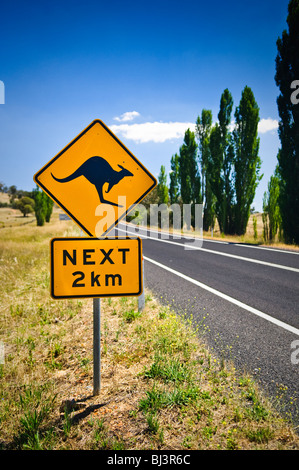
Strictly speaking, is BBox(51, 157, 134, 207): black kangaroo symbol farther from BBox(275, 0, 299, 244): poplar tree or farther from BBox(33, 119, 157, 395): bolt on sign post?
BBox(275, 0, 299, 244): poplar tree

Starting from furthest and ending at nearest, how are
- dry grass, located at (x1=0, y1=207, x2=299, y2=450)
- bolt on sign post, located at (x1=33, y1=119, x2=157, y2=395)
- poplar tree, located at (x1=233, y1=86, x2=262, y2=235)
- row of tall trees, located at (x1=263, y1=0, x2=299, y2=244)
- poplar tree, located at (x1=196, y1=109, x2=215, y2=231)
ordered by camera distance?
poplar tree, located at (x1=196, y1=109, x2=215, y2=231) → poplar tree, located at (x1=233, y1=86, x2=262, y2=235) → row of tall trees, located at (x1=263, y1=0, x2=299, y2=244) → bolt on sign post, located at (x1=33, y1=119, x2=157, y2=395) → dry grass, located at (x1=0, y1=207, x2=299, y2=450)

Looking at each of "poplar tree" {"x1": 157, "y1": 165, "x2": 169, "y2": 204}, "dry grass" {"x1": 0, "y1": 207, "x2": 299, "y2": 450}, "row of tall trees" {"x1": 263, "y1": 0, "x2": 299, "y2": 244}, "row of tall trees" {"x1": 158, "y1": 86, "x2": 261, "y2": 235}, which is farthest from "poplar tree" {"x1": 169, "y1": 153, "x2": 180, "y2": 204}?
"dry grass" {"x1": 0, "y1": 207, "x2": 299, "y2": 450}

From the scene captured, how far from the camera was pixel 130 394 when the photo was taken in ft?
7.75

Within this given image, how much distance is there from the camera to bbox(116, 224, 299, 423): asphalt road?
281 cm

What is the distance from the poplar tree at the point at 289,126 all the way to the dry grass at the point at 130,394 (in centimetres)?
1252

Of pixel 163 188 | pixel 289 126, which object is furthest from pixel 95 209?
pixel 163 188

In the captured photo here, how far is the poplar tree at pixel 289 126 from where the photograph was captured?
13148 millimetres

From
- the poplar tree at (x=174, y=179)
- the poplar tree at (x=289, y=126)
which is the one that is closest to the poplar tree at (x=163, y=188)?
the poplar tree at (x=174, y=179)

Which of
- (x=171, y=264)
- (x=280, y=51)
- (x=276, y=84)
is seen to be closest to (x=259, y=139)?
(x=276, y=84)

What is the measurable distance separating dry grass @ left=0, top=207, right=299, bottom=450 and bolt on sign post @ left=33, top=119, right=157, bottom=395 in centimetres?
49

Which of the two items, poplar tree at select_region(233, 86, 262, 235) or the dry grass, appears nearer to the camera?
the dry grass

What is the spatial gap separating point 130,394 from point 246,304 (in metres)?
3.00

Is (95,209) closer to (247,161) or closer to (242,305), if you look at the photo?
(242,305)

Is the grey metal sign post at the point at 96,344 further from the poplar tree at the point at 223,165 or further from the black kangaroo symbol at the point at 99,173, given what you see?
the poplar tree at the point at 223,165
